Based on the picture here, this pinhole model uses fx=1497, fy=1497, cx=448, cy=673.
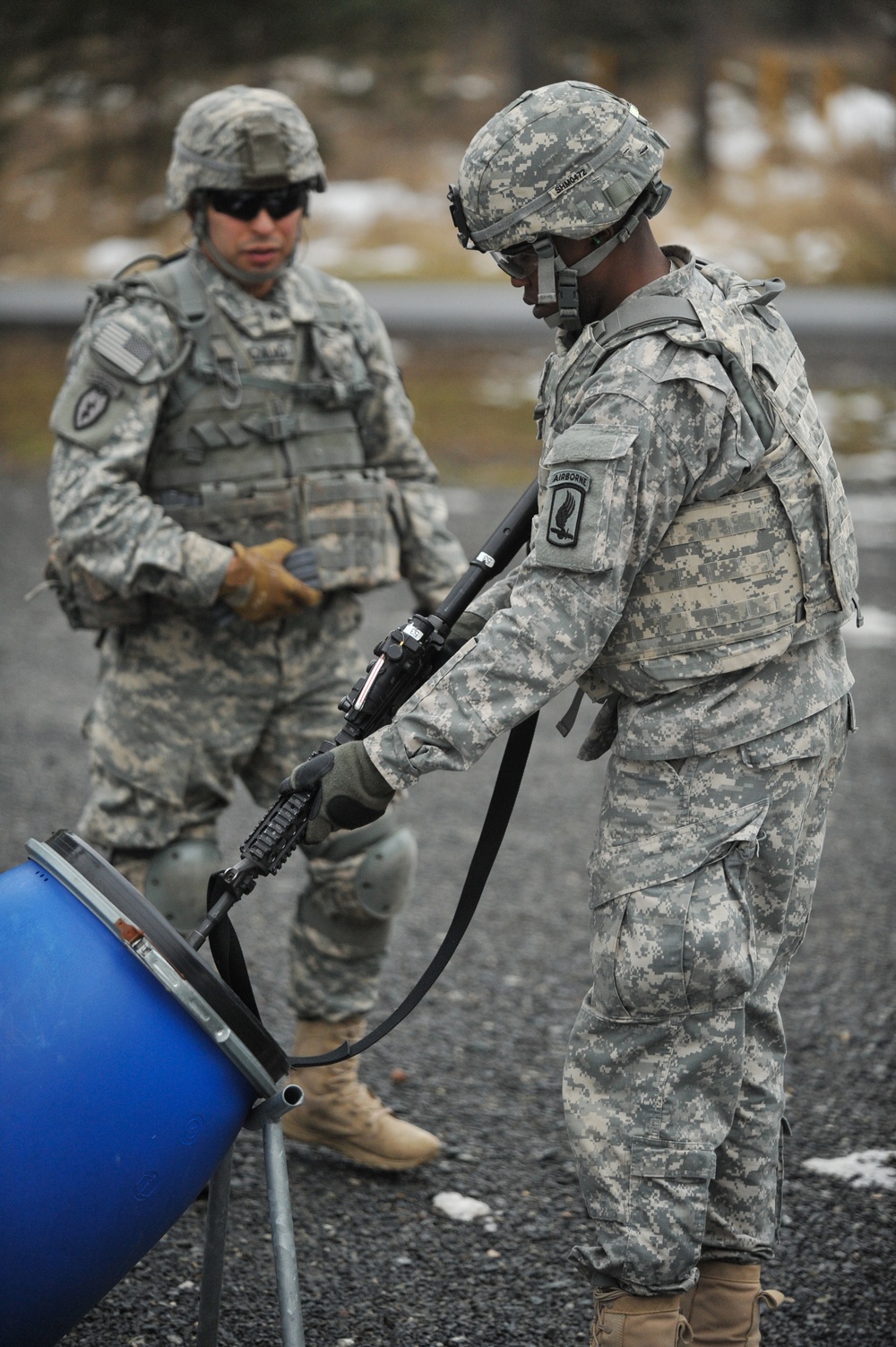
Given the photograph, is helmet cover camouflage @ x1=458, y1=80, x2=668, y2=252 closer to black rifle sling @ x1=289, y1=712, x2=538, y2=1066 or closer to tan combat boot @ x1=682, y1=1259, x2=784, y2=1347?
black rifle sling @ x1=289, y1=712, x2=538, y2=1066

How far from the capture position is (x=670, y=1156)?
7.56ft

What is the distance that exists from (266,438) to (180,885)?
97cm

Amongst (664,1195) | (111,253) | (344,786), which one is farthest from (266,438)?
(111,253)

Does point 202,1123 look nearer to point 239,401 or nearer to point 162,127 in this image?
point 239,401

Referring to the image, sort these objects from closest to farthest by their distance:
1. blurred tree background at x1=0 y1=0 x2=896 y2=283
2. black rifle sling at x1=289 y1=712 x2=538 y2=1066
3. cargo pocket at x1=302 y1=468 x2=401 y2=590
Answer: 1. black rifle sling at x1=289 y1=712 x2=538 y2=1066
2. cargo pocket at x1=302 y1=468 x2=401 y2=590
3. blurred tree background at x1=0 y1=0 x2=896 y2=283

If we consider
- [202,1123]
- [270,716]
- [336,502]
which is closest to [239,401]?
[336,502]

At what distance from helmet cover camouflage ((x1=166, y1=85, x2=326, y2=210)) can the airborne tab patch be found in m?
1.34

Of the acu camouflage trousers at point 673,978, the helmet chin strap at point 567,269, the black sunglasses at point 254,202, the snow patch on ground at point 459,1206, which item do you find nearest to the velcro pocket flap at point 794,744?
the acu camouflage trousers at point 673,978

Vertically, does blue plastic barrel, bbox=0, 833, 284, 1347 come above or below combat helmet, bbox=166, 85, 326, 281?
below

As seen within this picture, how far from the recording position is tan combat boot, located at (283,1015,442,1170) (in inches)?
126

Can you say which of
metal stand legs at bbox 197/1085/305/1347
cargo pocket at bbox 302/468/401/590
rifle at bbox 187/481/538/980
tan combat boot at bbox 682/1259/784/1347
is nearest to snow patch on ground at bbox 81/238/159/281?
cargo pocket at bbox 302/468/401/590

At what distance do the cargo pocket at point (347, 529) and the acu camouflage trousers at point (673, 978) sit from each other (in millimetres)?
1070

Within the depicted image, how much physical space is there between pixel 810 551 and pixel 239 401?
140 centimetres

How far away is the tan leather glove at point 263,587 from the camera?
307 cm
